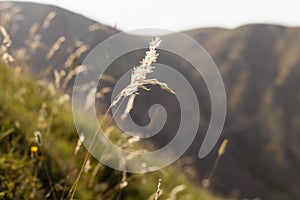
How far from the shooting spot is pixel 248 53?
307 ft

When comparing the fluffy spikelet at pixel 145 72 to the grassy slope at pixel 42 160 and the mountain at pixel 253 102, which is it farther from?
the mountain at pixel 253 102

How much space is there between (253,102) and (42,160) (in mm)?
82089

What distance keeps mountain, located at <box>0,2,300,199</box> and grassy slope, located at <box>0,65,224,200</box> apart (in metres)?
45.4

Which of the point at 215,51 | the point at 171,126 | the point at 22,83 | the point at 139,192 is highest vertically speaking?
the point at 22,83

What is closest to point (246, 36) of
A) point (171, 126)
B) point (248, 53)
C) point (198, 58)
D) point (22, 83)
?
point (248, 53)

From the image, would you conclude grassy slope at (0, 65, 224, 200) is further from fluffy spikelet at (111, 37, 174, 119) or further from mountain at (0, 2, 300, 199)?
mountain at (0, 2, 300, 199)

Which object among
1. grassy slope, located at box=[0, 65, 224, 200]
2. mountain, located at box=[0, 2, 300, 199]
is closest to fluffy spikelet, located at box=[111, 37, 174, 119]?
grassy slope, located at box=[0, 65, 224, 200]

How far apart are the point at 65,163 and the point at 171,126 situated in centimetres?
6884

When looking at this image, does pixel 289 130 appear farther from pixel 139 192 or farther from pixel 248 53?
pixel 139 192

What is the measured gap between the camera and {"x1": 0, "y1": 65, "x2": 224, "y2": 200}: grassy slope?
3.59 m

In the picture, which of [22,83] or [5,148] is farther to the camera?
[22,83]

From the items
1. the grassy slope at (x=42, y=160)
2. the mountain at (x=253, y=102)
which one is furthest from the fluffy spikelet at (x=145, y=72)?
the mountain at (x=253, y=102)

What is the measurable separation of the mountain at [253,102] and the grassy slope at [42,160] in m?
45.4

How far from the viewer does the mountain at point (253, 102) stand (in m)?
59.0
